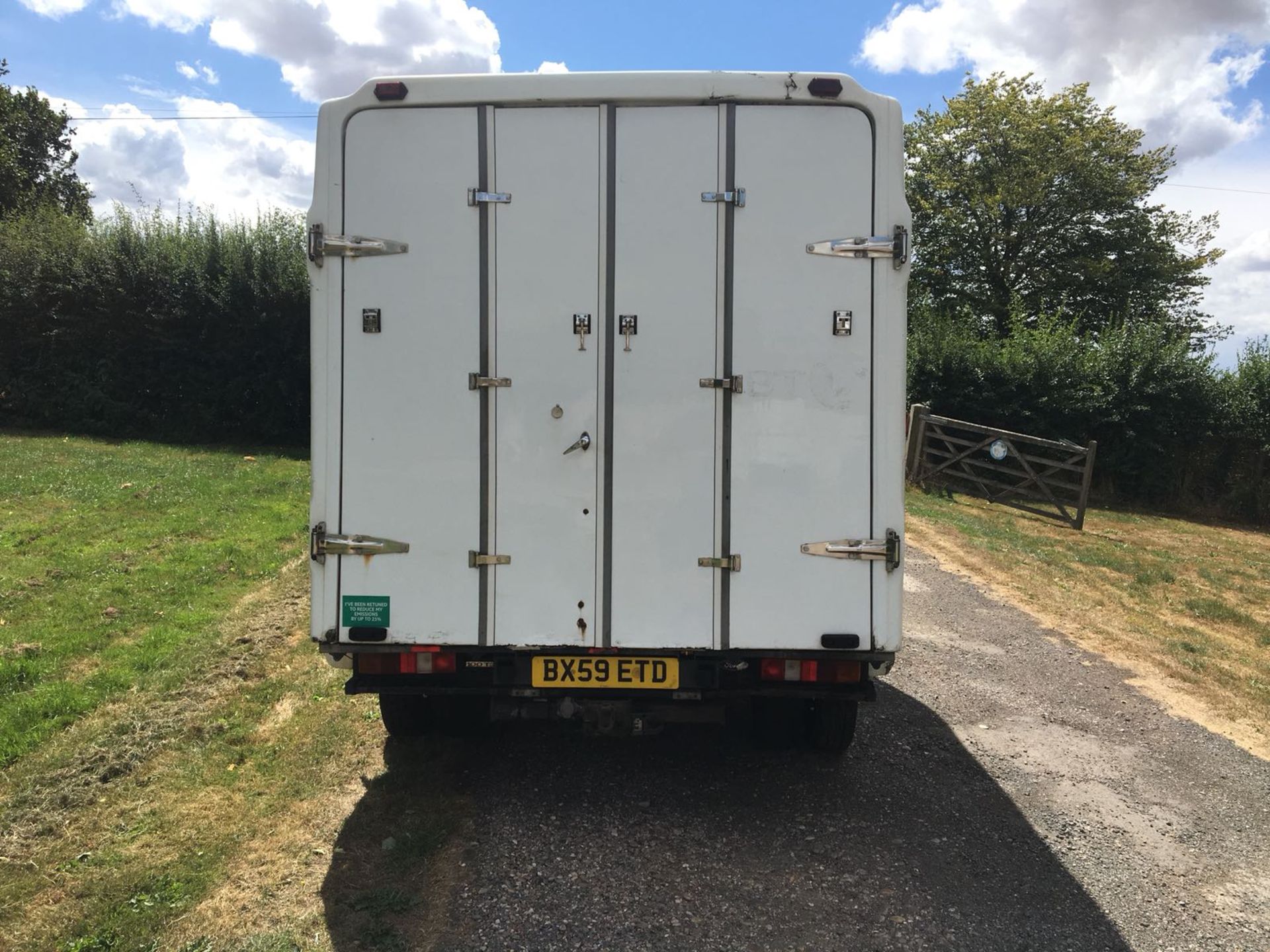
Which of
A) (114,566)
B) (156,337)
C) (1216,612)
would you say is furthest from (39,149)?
(1216,612)

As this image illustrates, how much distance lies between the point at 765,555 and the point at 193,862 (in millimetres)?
2577

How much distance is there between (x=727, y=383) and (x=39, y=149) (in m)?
41.0

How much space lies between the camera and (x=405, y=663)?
11.9 feet

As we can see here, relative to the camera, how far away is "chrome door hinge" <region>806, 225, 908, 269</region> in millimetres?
3348

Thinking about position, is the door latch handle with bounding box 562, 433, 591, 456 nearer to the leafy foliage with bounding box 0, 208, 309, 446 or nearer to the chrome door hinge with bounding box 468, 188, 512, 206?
the chrome door hinge with bounding box 468, 188, 512, 206

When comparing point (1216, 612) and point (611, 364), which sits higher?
point (611, 364)

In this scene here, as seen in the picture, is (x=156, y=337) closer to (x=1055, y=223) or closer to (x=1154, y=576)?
(x=1154, y=576)

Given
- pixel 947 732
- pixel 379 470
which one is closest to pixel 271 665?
pixel 379 470

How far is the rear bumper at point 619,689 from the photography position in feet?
11.6

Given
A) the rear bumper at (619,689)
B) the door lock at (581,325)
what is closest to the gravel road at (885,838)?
the rear bumper at (619,689)

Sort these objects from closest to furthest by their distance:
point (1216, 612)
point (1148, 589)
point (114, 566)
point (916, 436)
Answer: point (114, 566)
point (1216, 612)
point (1148, 589)
point (916, 436)

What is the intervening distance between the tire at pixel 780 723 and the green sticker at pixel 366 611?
1.96 meters

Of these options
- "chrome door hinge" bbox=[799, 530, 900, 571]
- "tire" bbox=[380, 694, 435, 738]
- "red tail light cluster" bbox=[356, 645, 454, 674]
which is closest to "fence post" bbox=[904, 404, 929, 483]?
"chrome door hinge" bbox=[799, 530, 900, 571]

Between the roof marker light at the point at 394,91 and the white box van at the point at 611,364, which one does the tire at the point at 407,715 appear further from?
the roof marker light at the point at 394,91
